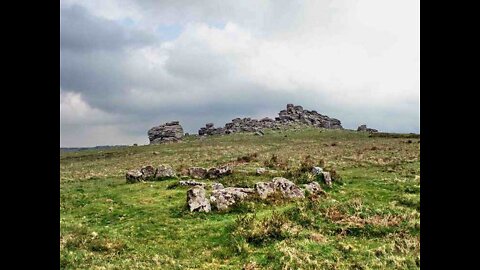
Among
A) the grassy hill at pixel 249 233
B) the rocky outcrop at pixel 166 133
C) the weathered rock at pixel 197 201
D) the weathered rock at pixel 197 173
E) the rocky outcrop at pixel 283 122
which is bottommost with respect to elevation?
the grassy hill at pixel 249 233

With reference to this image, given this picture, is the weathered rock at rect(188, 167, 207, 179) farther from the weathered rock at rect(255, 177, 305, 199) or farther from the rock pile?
the weathered rock at rect(255, 177, 305, 199)

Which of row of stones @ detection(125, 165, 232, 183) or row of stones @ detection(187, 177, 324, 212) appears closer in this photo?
row of stones @ detection(187, 177, 324, 212)

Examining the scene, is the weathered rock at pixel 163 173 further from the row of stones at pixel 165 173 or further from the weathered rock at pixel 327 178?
the weathered rock at pixel 327 178

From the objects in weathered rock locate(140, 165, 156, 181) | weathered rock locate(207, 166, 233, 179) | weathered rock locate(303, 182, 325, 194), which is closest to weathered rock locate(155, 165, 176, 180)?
weathered rock locate(140, 165, 156, 181)

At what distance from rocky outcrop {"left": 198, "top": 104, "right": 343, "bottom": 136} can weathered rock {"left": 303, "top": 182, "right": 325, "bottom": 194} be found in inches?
5307

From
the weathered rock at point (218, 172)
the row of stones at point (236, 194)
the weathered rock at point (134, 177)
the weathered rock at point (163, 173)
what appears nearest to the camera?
the row of stones at point (236, 194)

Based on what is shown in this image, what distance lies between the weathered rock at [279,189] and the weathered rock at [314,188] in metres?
1.00

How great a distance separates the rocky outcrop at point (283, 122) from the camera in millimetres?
167250

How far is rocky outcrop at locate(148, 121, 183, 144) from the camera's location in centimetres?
15200

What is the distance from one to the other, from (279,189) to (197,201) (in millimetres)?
4540

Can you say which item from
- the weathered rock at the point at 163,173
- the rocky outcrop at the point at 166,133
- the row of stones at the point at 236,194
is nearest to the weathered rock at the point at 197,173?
the weathered rock at the point at 163,173
